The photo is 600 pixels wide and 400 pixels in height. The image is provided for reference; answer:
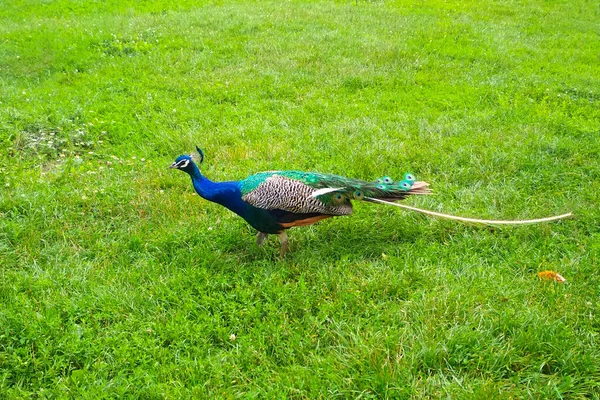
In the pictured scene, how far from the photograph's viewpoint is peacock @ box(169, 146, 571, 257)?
3904 mm

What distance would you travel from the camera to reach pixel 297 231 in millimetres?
4559

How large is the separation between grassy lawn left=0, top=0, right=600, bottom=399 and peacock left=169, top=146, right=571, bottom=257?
1.21 ft

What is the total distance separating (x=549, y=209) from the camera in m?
4.58

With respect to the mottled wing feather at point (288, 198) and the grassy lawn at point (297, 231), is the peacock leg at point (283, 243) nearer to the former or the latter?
the grassy lawn at point (297, 231)

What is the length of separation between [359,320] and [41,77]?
7.27m

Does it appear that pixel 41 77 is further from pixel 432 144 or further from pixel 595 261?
pixel 595 261

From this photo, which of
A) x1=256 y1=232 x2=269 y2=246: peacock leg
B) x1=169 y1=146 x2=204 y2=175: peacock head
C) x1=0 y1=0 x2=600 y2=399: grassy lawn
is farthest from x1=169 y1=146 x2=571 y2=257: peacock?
x1=0 y1=0 x2=600 y2=399: grassy lawn

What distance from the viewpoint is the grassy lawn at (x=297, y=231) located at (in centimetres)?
303

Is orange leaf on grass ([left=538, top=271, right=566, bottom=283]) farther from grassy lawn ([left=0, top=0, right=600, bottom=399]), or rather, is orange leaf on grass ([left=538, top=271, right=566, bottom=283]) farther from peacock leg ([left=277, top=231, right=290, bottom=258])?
peacock leg ([left=277, top=231, right=290, bottom=258])

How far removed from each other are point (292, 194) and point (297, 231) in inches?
29.0

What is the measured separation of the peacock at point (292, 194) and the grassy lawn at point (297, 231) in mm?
368

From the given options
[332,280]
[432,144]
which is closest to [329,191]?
[332,280]

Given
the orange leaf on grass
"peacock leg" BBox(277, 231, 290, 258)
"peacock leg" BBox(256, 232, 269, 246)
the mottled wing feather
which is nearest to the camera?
the orange leaf on grass

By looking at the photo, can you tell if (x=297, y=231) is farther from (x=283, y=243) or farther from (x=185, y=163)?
(x=185, y=163)
